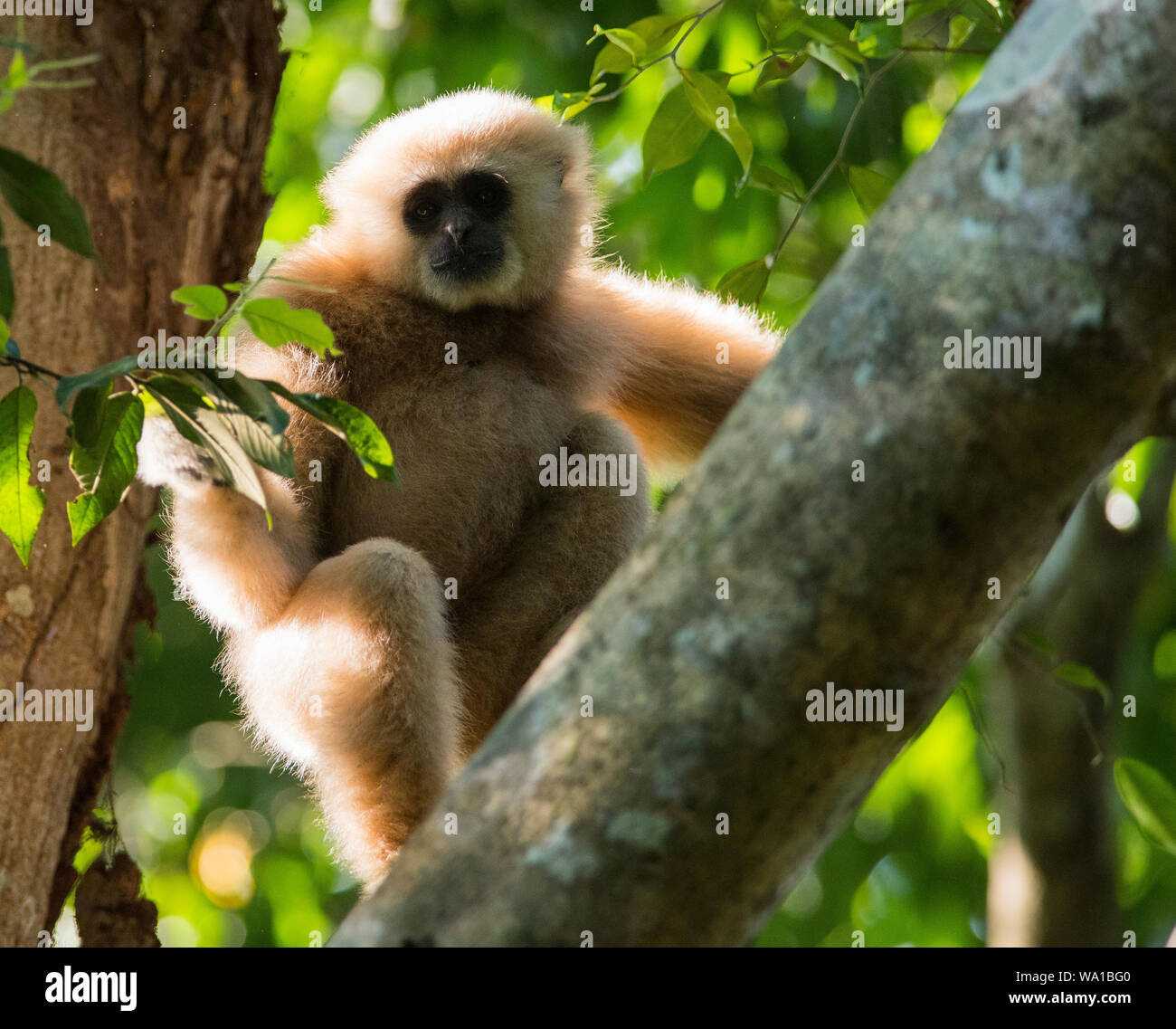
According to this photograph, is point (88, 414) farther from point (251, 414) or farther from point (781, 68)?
point (781, 68)

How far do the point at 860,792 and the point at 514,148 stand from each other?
3.59 meters

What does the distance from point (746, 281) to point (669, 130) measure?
0.69m

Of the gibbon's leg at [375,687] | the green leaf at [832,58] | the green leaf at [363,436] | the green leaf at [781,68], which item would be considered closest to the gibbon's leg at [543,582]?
the gibbon's leg at [375,687]

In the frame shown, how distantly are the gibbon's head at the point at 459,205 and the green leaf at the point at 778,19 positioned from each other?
4.13 ft

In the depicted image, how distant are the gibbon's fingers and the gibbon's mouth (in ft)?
3.75

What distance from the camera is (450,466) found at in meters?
4.77

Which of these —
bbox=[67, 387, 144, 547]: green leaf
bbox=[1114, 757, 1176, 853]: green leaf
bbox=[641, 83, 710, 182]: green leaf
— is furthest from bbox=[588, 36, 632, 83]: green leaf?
bbox=[1114, 757, 1176, 853]: green leaf

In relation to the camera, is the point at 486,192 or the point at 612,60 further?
the point at 486,192

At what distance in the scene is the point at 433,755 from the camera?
4188 millimetres

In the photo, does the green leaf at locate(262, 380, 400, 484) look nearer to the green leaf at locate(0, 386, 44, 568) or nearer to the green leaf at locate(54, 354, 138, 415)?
the green leaf at locate(54, 354, 138, 415)

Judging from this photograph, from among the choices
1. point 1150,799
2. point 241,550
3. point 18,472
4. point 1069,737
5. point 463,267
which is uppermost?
point 463,267

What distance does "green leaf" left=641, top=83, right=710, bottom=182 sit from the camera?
463cm

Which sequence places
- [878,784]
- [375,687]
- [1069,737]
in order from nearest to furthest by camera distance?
[375,687] → [878,784] → [1069,737]

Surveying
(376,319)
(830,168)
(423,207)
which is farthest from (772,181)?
(376,319)
